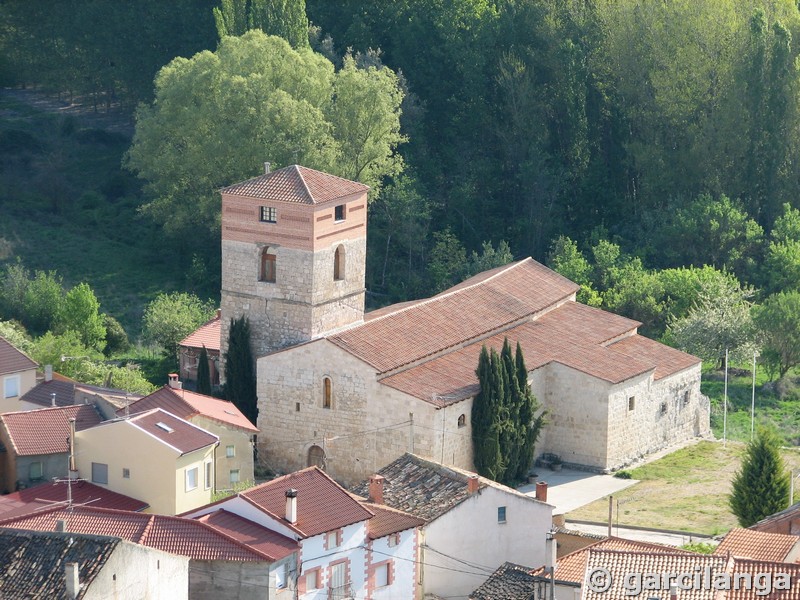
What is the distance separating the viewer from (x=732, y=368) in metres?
82.1

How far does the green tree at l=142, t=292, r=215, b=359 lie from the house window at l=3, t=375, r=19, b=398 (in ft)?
30.1

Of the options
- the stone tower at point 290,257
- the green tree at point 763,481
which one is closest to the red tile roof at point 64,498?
the stone tower at point 290,257

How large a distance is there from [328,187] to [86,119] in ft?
128

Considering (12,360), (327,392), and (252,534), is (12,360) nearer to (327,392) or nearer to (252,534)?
(327,392)

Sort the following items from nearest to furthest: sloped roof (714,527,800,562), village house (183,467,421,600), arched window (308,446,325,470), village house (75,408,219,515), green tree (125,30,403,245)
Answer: sloped roof (714,527,800,562), village house (183,467,421,600), village house (75,408,219,515), arched window (308,446,325,470), green tree (125,30,403,245)

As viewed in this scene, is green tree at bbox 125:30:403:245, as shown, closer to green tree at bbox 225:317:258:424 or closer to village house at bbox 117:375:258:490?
green tree at bbox 225:317:258:424

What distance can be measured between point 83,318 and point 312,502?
27.3 m

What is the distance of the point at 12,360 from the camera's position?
70312mm

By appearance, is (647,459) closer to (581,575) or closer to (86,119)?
(581,575)

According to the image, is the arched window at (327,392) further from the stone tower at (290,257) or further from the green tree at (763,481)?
the green tree at (763,481)

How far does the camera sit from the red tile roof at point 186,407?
64625 millimetres

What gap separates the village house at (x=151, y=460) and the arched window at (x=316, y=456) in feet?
20.4

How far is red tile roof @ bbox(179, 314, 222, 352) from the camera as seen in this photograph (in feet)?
247

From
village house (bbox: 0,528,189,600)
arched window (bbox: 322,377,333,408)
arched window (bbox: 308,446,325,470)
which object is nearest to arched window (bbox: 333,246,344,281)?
arched window (bbox: 322,377,333,408)
